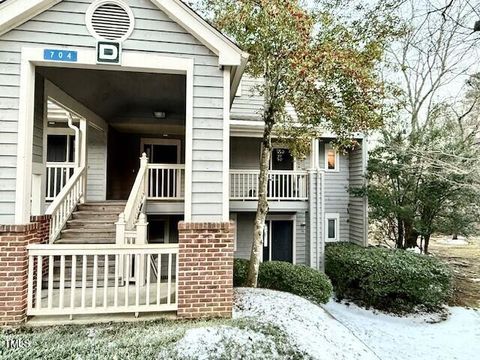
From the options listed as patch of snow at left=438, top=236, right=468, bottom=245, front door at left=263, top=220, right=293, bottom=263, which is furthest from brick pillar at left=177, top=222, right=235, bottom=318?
patch of snow at left=438, top=236, right=468, bottom=245

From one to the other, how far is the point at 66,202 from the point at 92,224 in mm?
751

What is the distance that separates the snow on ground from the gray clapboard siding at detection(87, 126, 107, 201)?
25.0 ft

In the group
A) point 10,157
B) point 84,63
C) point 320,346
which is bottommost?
point 320,346

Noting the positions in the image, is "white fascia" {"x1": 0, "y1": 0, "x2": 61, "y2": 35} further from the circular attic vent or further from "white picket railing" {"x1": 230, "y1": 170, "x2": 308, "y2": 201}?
"white picket railing" {"x1": 230, "y1": 170, "x2": 308, "y2": 201}

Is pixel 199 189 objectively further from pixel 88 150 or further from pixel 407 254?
pixel 407 254

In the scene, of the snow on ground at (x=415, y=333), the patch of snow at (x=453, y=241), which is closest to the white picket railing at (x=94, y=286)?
the snow on ground at (x=415, y=333)

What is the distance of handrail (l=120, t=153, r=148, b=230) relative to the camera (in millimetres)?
5871

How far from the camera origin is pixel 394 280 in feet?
27.2

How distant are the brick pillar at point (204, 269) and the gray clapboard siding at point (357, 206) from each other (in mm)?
8149

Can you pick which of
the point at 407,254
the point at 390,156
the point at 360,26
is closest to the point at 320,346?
the point at 407,254

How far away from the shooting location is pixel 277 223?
11086mm

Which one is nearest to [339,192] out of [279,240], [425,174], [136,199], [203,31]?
[425,174]

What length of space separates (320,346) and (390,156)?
8.88 meters

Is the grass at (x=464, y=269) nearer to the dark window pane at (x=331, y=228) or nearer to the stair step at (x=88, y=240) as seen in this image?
the dark window pane at (x=331, y=228)
